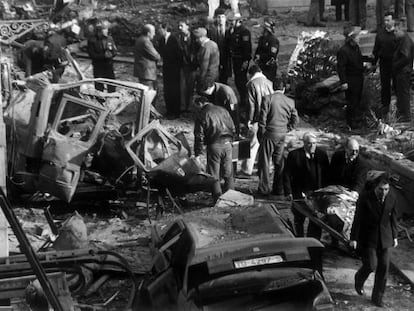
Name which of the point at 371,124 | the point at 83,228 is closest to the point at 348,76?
the point at 371,124

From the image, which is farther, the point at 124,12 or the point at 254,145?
the point at 124,12

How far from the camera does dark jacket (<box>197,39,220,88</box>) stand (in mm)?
15906

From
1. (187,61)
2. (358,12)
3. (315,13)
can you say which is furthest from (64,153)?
(315,13)

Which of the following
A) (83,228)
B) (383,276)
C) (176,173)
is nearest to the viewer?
(383,276)

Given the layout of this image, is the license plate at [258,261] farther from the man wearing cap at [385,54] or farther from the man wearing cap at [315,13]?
the man wearing cap at [315,13]

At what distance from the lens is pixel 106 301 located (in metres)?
9.70

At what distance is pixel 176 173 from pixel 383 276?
3.84 metres

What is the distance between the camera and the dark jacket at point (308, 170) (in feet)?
36.8

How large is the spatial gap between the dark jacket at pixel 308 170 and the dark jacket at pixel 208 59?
16.3ft

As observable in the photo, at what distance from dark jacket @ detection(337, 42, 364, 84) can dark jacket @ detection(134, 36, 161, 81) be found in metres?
3.63

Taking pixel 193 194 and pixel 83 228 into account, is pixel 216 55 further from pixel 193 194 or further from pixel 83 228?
pixel 83 228

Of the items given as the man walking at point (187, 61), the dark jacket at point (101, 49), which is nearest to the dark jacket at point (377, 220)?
the man walking at point (187, 61)

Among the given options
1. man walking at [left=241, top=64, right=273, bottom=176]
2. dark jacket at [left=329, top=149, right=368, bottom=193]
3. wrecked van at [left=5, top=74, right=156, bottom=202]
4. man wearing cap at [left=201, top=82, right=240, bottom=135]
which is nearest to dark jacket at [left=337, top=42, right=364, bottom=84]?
man walking at [left=241, top=64, right=273, bottom=176]

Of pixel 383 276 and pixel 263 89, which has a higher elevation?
pixel 263 89
